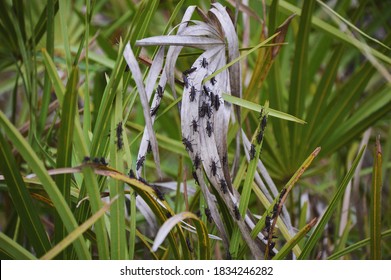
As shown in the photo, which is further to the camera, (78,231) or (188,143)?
(188,143)

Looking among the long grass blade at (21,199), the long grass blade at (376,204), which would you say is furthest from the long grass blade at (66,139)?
the long grass blade at (376,204)

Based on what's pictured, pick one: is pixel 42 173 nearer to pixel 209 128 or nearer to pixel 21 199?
pixel 21 199

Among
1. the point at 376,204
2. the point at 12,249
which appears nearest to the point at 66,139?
the point at 12,249

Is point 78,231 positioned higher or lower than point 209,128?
lower

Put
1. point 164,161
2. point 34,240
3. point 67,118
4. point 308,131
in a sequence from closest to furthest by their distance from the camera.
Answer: point 67,118
point 34,240
point 308,131
point 164,161

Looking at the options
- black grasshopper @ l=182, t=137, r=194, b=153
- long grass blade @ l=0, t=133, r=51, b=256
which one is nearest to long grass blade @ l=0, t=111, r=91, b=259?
long grass blade @ l=0, t=133, r=51, b=256

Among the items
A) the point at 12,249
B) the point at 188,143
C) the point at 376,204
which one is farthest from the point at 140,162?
the point at 376,204

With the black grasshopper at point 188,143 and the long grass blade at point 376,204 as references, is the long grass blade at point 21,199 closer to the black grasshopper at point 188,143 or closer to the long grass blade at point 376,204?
the black grasshopper at point 188,143

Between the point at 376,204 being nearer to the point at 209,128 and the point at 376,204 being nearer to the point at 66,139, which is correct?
the point at 209,128

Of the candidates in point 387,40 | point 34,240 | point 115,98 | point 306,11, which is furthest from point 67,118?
point 387,40

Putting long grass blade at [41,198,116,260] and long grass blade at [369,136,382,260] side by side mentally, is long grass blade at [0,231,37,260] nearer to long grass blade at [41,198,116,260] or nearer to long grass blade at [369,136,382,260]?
long grass blade at [41,198,116,260]
